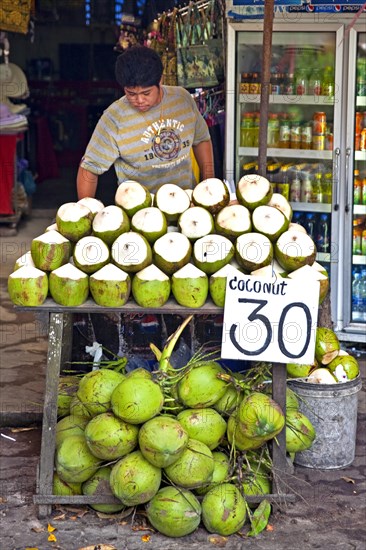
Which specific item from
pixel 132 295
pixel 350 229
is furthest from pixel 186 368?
pixel 350 229

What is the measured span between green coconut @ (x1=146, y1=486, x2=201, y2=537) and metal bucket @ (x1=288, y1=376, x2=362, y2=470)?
863 millimetres

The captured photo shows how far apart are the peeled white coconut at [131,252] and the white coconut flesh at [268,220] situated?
20.1 inches

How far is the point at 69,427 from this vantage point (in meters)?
4.13

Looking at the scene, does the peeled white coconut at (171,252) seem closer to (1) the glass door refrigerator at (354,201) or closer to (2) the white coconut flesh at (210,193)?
(2) the white coconut flesh at (210,193)

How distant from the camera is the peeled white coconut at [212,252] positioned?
3.97 meters

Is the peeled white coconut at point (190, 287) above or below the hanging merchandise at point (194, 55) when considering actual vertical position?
below

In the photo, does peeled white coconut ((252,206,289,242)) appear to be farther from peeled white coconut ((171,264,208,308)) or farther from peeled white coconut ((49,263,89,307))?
peeled white coconut ((49,263,89,307))

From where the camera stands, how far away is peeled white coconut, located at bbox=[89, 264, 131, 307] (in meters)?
3.85

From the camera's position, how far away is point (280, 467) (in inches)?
159

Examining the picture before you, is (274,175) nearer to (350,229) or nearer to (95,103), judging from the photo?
(350,229)

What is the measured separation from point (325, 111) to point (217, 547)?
11.5ft

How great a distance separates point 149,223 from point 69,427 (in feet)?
3.22

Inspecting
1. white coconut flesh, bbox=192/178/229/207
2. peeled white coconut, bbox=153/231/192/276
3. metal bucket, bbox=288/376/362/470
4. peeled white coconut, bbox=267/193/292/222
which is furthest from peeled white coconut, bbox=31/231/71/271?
metal bucket, bbox=288/376/362/470

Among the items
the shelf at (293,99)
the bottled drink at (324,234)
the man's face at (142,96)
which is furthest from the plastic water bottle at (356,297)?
the man's face at (142,96)
